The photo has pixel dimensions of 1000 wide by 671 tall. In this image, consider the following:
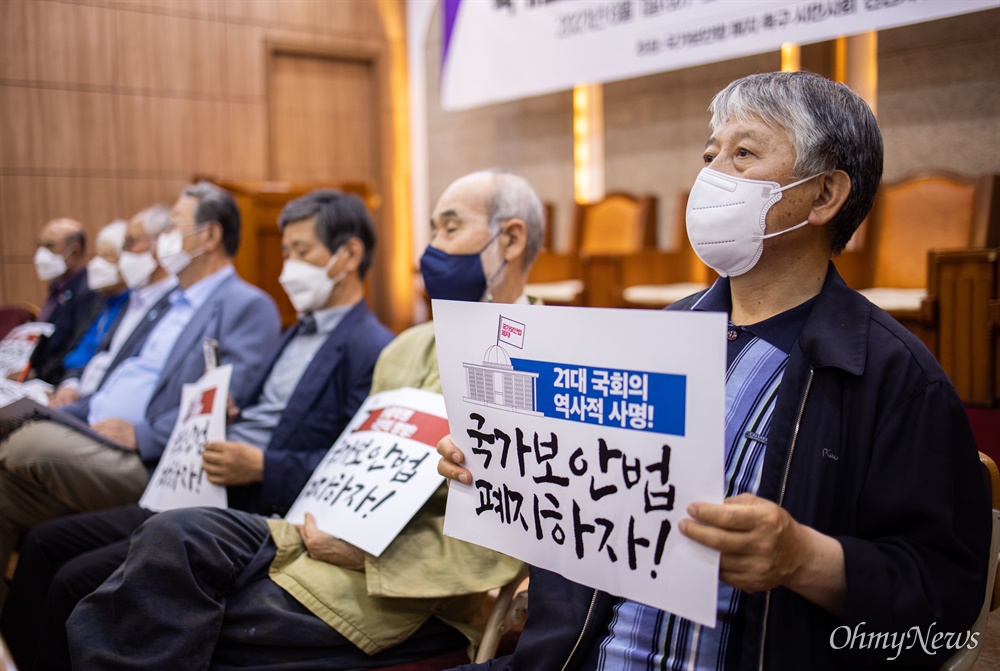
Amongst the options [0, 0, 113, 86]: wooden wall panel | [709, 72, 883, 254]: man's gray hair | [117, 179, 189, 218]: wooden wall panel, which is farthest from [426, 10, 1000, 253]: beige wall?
[709, 72, 883, 254]: man's gray hair

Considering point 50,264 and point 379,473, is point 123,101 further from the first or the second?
point 379,473

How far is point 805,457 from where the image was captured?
46.5 inches

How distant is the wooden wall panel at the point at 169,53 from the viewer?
728cm

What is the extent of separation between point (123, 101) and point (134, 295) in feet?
13.2

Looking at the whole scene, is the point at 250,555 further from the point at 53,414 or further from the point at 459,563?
the point at 53,414

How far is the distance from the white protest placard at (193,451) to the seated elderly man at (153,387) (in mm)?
272

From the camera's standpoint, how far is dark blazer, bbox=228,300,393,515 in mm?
2271

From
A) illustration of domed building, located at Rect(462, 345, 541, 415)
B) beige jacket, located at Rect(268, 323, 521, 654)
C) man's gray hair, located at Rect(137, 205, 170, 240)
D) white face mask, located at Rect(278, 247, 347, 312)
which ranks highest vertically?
man's gray hair, located at Rect(137, 205, 170, 240)

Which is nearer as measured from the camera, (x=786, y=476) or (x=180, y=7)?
(x=786, y=476)

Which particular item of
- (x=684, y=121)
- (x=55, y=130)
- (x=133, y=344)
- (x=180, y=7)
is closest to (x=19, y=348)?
(x=133, y=344)

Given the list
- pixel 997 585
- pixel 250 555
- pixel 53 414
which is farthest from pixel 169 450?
pixel 997 585

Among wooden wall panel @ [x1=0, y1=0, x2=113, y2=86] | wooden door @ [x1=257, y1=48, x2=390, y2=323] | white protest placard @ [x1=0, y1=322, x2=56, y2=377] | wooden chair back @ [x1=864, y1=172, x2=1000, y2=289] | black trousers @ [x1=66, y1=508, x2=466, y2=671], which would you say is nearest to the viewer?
black trousers @ [x1=66, y1=508, x2=466, y2=671]

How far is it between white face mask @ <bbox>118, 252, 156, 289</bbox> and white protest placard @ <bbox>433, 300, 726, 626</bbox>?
124 inches

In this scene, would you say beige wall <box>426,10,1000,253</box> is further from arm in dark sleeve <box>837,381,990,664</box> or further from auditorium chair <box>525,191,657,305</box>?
arm in dark sleeve <box>837,381,990,664</box>
